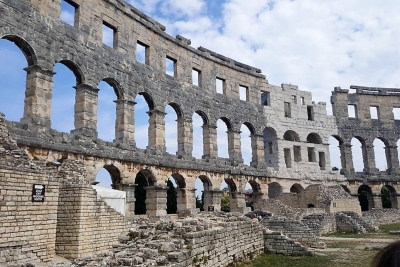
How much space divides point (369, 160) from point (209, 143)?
1751cm

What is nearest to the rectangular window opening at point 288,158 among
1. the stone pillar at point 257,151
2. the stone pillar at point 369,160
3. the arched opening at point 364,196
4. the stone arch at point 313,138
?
the stone arch at point 313,138

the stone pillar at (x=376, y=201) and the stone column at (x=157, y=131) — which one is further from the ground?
the stone column at (x=157, y=131)

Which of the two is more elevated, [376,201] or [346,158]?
[346,158]

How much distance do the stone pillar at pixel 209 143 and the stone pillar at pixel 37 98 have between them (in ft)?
39.0

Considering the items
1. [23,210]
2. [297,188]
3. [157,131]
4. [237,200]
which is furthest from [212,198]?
[23,210]

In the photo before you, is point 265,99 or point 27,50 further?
point 265,99

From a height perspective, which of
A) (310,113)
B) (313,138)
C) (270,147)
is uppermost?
(310,113)

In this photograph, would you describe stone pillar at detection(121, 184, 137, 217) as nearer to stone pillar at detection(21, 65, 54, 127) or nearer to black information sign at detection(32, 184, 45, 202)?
stone pillar at detection(21, 65, 54, 127)

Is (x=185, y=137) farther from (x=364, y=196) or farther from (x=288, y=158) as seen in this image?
(x=364, y=196)

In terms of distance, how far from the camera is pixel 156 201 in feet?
66.5

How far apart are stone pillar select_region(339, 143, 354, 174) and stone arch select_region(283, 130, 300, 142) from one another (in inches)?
181

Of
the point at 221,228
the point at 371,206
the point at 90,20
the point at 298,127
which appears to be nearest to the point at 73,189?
Result: the point at 221,228

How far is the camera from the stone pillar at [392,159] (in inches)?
1358

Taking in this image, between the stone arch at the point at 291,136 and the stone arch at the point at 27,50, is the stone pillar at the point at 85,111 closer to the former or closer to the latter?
the stone arch at the point at 27,50
